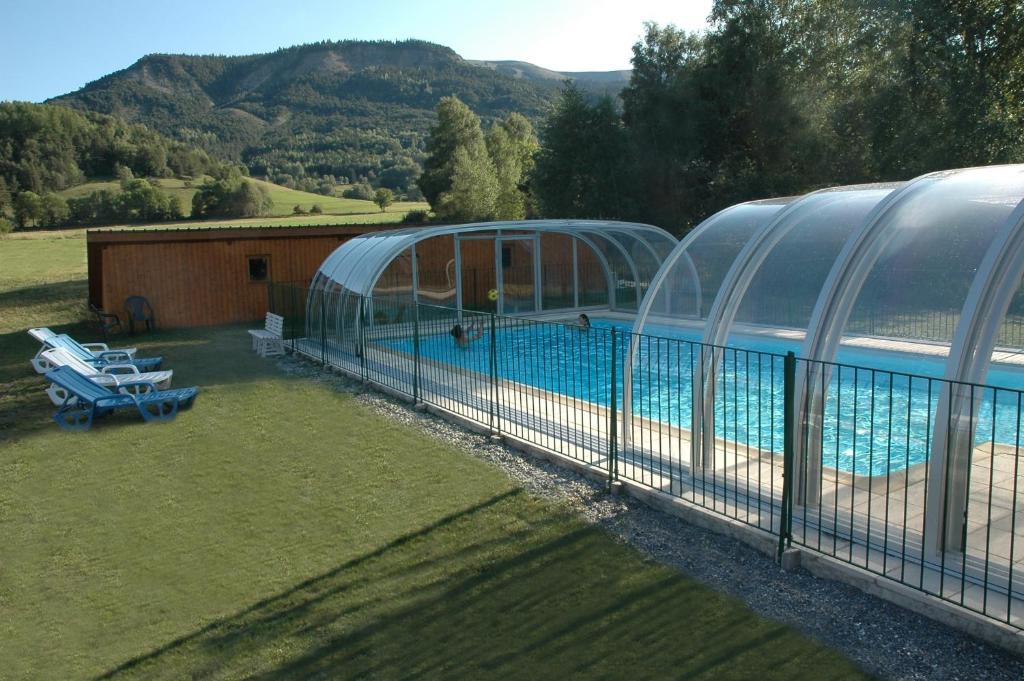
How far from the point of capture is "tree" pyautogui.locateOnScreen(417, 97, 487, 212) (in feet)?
149

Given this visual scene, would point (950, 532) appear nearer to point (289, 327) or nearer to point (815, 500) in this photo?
point (815, 500)

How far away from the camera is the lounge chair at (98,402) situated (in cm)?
1059

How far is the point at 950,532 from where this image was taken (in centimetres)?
483

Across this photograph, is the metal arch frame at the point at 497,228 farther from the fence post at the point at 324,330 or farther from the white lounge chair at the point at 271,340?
the fence post at the point at 324,330

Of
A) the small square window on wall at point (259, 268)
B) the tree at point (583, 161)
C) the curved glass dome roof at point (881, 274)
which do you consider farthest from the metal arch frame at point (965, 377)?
the tree at point (583, 161)

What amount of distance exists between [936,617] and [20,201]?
62212mm

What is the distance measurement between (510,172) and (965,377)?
43846mm

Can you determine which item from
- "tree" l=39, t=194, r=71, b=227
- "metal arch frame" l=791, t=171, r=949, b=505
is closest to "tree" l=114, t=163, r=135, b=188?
"tree" l=39, t=194, r=71, b=227

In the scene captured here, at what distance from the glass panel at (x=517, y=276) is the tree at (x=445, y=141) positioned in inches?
1006

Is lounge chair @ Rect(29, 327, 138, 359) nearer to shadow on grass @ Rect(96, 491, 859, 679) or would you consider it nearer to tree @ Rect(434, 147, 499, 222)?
shadow on grass @ Rect(96, 491, 859, 679)

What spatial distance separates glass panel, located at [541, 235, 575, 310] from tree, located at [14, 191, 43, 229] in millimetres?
45114

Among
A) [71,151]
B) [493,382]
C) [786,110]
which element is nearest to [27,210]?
[71,151]

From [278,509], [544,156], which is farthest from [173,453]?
[544,156]

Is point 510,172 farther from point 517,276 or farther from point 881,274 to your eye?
point 881,274
